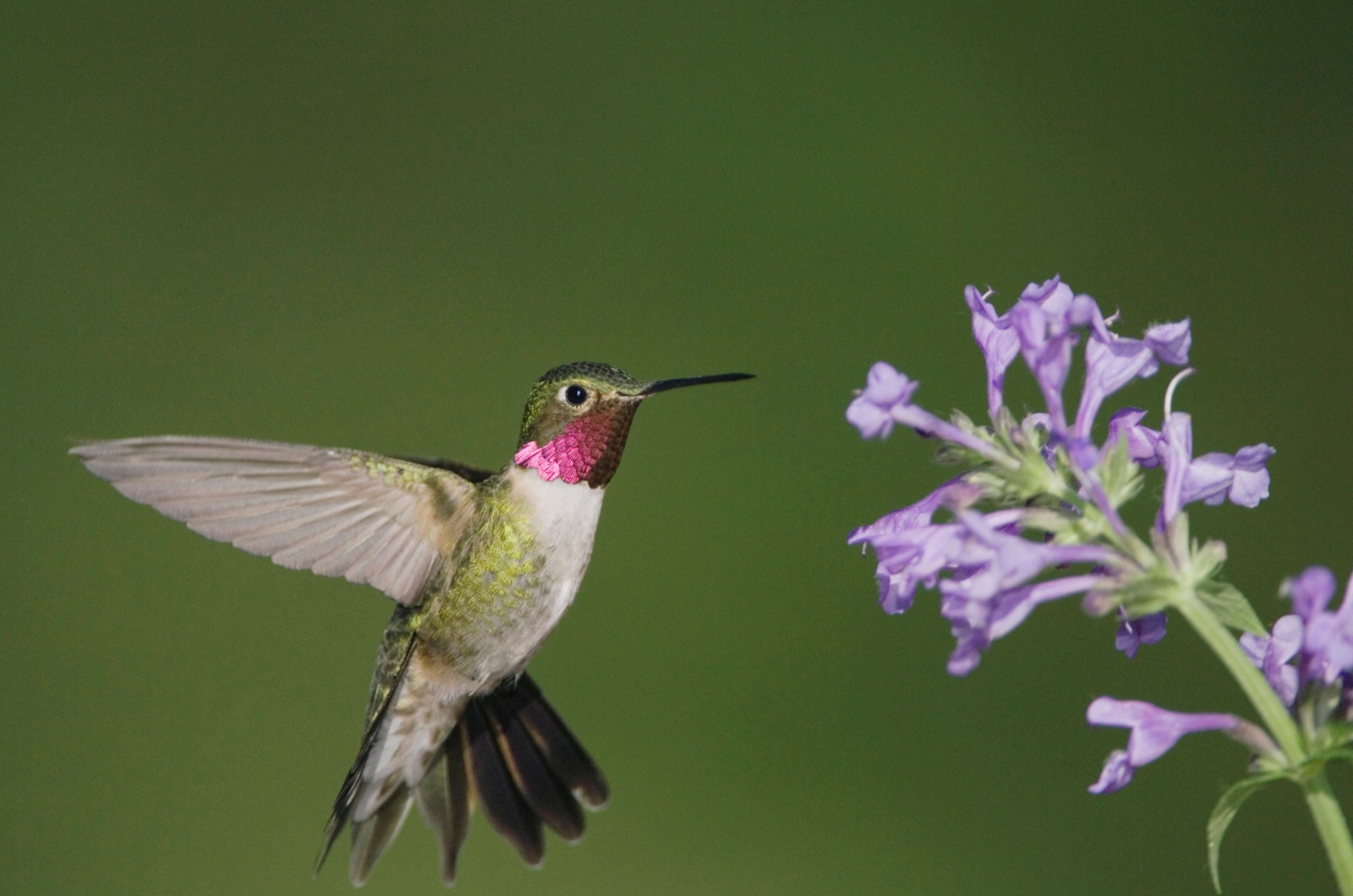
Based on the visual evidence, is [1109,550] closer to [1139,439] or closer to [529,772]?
[1139,439]

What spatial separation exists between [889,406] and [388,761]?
5.74 feet

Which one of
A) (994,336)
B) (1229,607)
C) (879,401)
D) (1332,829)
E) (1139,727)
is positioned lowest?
(1332,829)

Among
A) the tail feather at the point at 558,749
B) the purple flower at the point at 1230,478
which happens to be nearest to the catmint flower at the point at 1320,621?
the purple flower at the point at 1230,478

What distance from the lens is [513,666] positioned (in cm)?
254

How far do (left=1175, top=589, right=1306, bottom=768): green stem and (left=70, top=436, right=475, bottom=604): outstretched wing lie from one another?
1.52 metres

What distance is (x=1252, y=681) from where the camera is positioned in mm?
1085

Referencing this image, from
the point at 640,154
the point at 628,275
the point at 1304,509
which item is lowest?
the point at 1304,509

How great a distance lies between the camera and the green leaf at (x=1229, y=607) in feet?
4.07

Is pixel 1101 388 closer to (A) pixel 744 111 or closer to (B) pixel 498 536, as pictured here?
(B) pixel 498 536

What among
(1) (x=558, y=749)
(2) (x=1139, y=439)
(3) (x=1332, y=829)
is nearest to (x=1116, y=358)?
(2) (x=1139, y=439)

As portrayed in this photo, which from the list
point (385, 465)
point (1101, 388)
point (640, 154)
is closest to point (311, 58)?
point (640, 154)

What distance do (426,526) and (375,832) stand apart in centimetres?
79

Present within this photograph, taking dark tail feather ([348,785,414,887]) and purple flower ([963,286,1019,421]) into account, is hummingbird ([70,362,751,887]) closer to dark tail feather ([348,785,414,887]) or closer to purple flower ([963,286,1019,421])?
dark tail feather ([348,785,414,887])

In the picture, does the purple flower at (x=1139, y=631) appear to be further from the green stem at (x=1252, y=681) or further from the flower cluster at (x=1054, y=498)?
the green stem at (x=1252, y=681)
